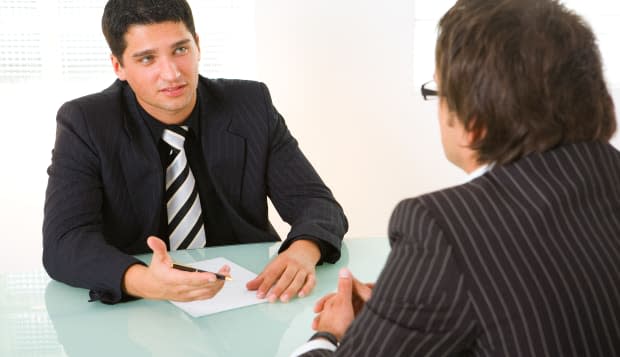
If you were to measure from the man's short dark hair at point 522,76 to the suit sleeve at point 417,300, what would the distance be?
0.61 ft

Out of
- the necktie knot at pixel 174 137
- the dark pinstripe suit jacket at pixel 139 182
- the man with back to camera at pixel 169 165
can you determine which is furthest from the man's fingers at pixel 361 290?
the necktie knot at pixel 174 137

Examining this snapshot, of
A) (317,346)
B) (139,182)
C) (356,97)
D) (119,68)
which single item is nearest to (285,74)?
(356,97)

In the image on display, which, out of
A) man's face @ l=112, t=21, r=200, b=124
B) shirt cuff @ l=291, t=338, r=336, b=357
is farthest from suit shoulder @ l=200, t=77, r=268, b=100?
shirt cuff @ l=291, t=338, r=336, b=357

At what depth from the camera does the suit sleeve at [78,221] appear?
1763mm

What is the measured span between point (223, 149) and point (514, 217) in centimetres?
148

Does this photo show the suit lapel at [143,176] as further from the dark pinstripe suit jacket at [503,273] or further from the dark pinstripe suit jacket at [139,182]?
the dark pinstripe suit jacket at [503,273]

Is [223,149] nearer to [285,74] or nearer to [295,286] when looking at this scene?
[295,286]

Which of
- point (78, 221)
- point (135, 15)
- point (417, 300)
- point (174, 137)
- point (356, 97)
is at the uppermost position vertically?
point (135, 15)

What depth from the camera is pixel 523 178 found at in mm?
1027

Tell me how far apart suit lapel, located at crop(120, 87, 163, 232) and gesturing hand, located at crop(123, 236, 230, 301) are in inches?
21.7

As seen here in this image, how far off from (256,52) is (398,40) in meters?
0.86

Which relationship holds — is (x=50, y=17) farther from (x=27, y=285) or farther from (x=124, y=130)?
(x=27, y=285)

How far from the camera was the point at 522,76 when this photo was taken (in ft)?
3.35

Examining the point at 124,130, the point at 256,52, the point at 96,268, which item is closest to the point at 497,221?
the point at 96,268
